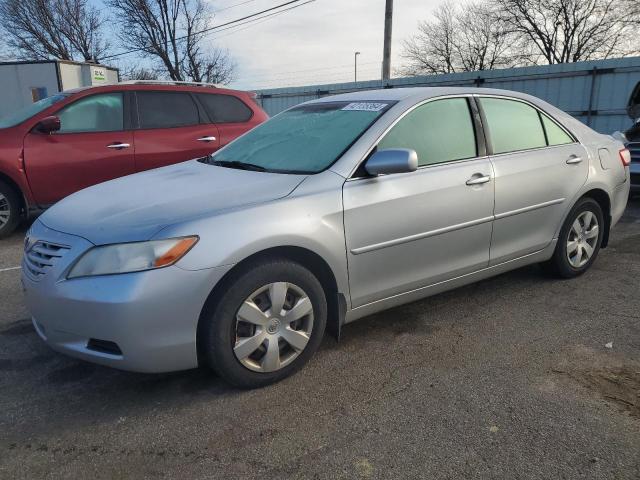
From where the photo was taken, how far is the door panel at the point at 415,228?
295 centimetres

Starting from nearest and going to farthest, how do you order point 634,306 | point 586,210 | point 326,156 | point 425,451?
point 425,451 → point 326,156 → point 634,306 → point 586,210

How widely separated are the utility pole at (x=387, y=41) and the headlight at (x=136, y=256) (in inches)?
627

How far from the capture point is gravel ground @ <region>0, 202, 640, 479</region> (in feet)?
7.07

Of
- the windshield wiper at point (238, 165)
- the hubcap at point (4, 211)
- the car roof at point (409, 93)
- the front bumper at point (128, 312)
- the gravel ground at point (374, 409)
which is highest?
the car roof at point (409, 93)

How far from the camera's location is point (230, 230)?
2.51 m

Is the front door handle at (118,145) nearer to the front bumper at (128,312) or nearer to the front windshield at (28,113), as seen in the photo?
the front windshield at (28,113)

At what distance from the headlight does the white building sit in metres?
16.7

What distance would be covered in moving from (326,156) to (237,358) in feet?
4.18

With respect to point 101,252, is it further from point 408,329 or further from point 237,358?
point 408,329

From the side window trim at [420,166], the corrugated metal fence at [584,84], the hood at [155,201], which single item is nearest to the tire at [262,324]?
the hood at [155,201]

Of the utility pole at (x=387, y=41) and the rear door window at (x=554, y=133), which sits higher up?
the utility pole at (x=387, y=41)

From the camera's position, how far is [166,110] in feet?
21.9

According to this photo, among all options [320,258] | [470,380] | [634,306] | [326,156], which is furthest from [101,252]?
[634,306]

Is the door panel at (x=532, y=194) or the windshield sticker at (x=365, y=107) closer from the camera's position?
the windshield sticker at (x=365, y=107)
